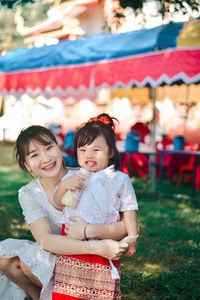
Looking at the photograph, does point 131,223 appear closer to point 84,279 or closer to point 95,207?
point 95,207

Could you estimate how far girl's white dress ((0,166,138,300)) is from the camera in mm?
1902

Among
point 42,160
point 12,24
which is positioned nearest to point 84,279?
point 42,160

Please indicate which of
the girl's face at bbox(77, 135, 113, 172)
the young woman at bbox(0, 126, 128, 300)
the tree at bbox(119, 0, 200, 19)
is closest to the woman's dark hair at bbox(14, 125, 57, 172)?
the young woman at bbox(0, 126, 128, 300)

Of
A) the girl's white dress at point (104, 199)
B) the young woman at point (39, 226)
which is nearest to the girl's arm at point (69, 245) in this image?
the young woman at point (39, 226)

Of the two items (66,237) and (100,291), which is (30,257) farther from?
(100,291)

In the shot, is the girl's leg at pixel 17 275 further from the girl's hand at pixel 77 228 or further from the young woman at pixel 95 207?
the girl's hand at pixel 77 228

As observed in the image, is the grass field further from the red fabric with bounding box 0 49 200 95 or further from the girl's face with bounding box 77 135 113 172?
the red fabric with bounding box 0 49 200 95

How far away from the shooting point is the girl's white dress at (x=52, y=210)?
190cm

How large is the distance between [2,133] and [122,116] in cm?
620

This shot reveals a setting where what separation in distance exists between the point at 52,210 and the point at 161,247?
7.02 feet

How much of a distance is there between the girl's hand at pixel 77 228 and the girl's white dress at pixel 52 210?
3 cm

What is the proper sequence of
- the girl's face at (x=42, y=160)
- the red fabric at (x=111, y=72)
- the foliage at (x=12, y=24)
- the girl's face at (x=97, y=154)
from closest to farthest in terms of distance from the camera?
the girl's face at (x=97, y=154) → the girl's face at (x=42, y=160) → the red fabric at (x=111, y=72) → the foliage at (x=12, y=24)

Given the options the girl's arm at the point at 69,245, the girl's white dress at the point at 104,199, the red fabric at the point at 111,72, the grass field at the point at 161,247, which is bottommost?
the grass field at the point at 161,247

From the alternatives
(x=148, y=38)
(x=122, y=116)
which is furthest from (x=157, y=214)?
(x=122, y=116)
